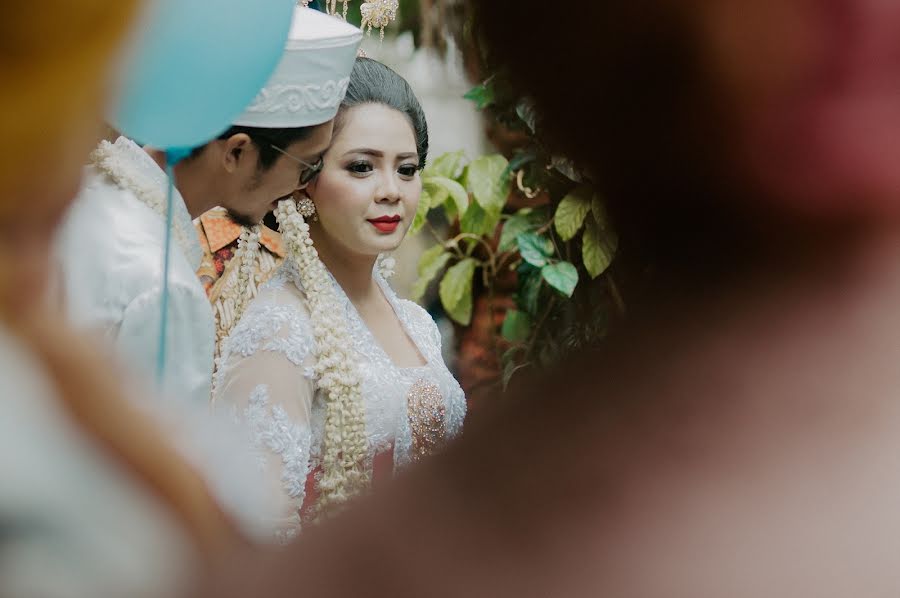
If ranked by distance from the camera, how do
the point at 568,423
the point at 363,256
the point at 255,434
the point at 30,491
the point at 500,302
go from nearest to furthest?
the point at 30,491
the point at 568,423
the point at 255,434
the point at 363,256
the point at 500,302

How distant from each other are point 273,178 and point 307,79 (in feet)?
0.63

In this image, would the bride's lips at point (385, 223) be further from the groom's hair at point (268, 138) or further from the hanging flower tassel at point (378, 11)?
the hanging flower tassel at point (378, 11)

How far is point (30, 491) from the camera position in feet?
0.84

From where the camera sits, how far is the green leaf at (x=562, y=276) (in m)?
3.14

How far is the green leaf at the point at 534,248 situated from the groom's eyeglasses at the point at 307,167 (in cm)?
126

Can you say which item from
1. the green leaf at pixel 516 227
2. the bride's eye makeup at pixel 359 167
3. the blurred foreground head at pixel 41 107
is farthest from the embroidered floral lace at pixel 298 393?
the blurred foreground head at pixel 41 107

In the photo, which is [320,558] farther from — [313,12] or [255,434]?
[313,12]

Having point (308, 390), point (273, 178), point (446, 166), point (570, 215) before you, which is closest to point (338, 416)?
point (308, 390)

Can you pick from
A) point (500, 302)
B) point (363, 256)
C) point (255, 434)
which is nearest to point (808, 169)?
point (255, 434)

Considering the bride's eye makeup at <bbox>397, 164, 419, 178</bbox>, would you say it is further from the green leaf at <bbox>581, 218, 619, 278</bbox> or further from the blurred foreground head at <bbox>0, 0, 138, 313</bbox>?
the blurred foreground head at <bbox>0, 0, 138, 313</bbox>

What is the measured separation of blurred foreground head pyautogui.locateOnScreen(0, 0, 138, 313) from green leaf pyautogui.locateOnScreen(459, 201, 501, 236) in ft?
10.5

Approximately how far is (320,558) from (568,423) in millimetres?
91

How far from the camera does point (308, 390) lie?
1.85 meters

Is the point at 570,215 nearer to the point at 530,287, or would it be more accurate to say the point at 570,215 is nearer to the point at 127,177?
the point at 530,287
